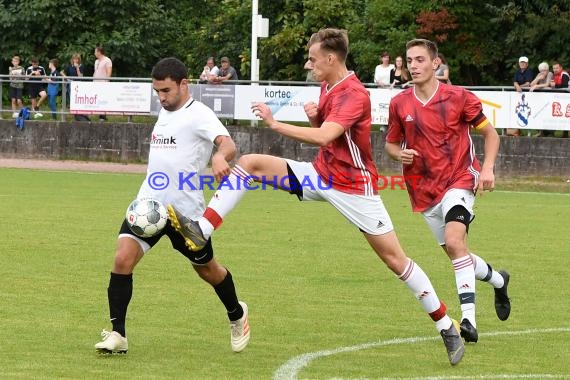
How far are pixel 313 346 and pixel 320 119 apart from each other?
4.88ft

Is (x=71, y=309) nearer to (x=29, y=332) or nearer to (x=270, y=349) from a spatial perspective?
(x=29, y=332)

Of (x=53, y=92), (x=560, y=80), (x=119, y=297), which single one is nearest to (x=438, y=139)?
(x=119, y=297)

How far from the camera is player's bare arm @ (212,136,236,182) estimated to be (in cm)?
744

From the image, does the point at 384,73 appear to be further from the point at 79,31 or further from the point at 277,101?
the point at 79,31

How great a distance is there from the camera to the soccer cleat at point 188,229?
24.7 feet

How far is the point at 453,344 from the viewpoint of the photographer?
7.74 meters

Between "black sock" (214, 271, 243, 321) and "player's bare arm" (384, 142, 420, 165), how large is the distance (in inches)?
55.2

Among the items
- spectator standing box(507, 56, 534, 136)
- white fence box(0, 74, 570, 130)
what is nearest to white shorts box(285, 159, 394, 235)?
white fence box(0, 74, 570, 130)

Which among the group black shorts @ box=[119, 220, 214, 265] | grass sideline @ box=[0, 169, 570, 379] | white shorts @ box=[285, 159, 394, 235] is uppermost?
white shorts @ box=[285, 159, 394, 235]

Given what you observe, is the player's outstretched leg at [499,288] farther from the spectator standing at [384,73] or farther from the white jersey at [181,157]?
the spectator standing at [384,73]

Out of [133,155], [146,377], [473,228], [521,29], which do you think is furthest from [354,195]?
[521,29]

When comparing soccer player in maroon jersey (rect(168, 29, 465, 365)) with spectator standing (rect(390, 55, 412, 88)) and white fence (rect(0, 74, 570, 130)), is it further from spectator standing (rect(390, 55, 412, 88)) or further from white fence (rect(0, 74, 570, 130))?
spectator standing (rect(390, 55, 412, 88))

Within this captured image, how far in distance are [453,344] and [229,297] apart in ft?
4.96

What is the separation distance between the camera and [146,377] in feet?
23.8
